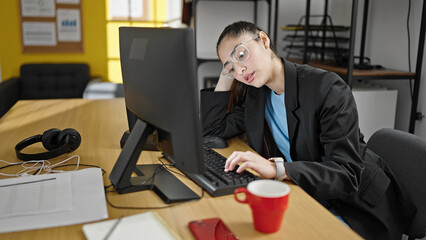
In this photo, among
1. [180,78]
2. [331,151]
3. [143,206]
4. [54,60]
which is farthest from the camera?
[54,60]

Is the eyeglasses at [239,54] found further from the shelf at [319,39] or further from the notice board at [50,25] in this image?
the notice board at [50,25]

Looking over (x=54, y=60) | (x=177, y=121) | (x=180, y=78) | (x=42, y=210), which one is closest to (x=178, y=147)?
(x=177, y=121)

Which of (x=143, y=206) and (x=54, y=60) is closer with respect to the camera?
(x=143, y=206)

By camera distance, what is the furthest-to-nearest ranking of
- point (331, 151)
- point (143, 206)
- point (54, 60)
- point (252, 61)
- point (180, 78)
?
1. point (54, 60)
2. point (252, 61)
3. point (331, 151)
4. point (143, 206)
5. point (180, 78)

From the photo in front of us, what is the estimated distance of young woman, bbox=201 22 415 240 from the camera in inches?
41.9

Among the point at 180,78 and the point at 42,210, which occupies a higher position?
the point at 180,78

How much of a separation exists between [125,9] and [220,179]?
3544mm

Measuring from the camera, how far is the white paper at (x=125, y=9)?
416 cm

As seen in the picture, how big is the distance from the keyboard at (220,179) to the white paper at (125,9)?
3.41 m

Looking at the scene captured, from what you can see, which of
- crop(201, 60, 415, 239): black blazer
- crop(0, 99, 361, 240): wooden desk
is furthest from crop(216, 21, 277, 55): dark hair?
crop(0, 99, 361, 240): wooden desk

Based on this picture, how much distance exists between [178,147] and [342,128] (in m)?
0.51

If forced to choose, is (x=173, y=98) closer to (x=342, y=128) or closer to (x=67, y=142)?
(x=342, y=128)

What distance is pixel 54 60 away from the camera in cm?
415

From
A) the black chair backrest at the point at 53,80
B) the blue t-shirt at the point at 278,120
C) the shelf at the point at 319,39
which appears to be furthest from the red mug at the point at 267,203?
the black chair backrest at the point at 53,80
